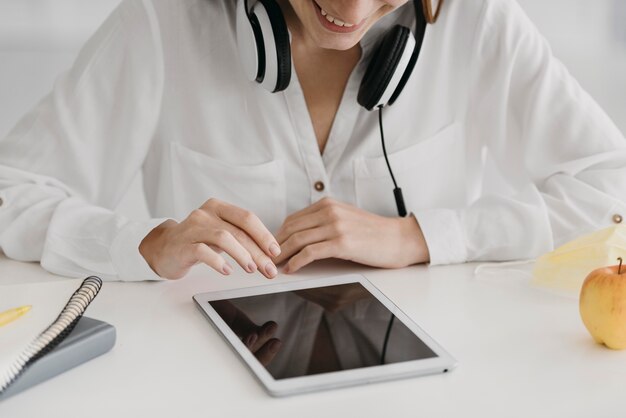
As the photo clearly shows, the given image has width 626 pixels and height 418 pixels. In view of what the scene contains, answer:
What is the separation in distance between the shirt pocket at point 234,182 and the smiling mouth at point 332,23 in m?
0.30

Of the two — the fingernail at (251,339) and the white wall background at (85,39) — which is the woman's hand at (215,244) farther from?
the white wall background at (85,39)

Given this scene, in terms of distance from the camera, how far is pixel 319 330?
1.06 metres

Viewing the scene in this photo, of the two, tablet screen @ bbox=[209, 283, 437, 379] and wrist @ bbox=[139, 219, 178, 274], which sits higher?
wrist @ bbox=[139, 219, 178, 274]

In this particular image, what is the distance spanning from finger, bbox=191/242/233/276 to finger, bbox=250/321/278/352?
112 mm

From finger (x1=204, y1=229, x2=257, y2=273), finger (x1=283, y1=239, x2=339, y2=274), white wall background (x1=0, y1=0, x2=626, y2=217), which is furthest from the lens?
white wall background (x1=0, y1=0, x2=626, y2=217)

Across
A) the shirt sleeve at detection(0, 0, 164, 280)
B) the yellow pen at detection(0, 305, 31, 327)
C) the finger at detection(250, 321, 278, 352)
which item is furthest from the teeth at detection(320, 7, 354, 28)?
the yellow pen at detection(0, 305, 31, 327)

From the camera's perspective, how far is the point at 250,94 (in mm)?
1558

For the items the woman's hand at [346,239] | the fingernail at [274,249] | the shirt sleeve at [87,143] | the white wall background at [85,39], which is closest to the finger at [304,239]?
the woman's hand at [346,239]

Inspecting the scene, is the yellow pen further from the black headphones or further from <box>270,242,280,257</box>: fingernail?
the black headphones

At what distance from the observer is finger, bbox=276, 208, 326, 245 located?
1329 mm

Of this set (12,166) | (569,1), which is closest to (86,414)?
(12,166)

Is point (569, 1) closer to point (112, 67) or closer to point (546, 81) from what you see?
point (546, 81)

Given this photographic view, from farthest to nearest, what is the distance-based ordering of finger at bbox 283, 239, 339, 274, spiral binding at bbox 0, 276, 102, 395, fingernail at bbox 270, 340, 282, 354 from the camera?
finger at bbox 283, 239, 339, 274, fingernail at bbox 270, 340, 282, 354, spiral binding at bbox 0, 276, 102, 395

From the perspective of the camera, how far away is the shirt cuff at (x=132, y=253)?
Answer: 125cm
